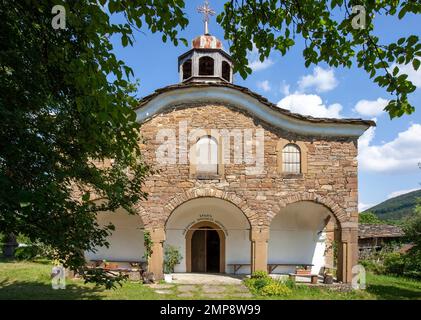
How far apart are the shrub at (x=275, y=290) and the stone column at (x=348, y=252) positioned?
2397 mm

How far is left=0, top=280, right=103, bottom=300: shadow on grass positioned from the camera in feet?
30.3

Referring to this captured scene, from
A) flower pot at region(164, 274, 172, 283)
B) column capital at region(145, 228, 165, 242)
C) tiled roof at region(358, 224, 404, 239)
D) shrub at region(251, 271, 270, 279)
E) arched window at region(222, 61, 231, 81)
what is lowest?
flower pot at region(164, 274, 172, 283)

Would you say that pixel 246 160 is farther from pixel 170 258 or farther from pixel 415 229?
pixel 415 229

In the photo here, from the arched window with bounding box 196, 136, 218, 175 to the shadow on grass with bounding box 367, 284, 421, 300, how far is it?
6425mm

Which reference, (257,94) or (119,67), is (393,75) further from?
(257,94)

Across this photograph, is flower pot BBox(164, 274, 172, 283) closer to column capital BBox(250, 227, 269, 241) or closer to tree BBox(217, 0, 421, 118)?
column capital BBox(250, 227, 269, 241)

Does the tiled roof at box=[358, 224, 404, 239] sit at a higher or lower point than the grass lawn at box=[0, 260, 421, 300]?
higher

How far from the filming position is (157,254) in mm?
12016

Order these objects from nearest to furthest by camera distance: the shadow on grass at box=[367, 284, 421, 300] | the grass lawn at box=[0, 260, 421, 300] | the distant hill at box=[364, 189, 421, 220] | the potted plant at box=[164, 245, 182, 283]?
the grass lawn at box=[0, 260, 421, 300]
the shadow on grass at box=[367, 284, 421, 300]
the potted plant at box=[164, 245, 182, 283]
the distant hill at box=[364, 189, 421, 220]

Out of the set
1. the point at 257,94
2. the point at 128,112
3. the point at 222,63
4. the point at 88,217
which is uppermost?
the point at 222,63

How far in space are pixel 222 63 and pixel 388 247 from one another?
49.7ft

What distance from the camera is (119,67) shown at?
Result: 326 centimetres

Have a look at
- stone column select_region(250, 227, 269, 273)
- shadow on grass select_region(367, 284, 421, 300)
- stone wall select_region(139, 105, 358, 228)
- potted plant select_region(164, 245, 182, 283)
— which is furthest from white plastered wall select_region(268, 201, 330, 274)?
potted plant select_region(164, 245, 182, 283)
